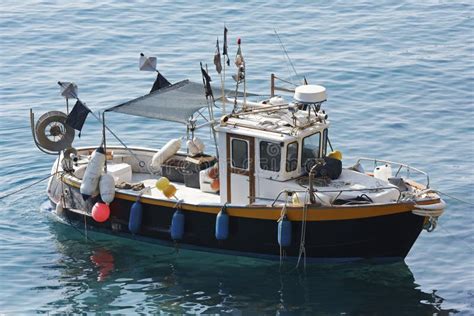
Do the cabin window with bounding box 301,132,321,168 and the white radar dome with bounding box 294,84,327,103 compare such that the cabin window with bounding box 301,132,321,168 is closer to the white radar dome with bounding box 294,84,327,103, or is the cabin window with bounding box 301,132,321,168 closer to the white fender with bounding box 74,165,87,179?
the white radar dome with bounding box 294,84,327,103

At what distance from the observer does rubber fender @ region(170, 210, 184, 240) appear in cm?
2855

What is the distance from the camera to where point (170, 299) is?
27156 mm

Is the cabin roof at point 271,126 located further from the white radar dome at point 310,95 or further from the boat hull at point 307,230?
the boat hull at point 307,230

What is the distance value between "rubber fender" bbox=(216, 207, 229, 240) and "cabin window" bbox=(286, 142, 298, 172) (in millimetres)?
1803

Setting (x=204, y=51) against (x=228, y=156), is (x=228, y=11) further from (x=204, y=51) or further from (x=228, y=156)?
(x=228, y=156)

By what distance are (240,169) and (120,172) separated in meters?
3.90

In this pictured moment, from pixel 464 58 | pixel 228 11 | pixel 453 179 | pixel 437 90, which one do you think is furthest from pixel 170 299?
pixel 228 11

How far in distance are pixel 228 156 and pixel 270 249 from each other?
241 cm

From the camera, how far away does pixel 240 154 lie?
28.2 metres

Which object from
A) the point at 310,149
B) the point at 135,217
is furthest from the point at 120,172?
the point at 310,149

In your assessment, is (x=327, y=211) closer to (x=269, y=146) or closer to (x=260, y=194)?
(x=260, y=194)

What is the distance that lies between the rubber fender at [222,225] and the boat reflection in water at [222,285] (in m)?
0.99

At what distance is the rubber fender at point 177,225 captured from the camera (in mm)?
28547

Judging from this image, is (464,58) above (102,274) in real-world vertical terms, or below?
above
